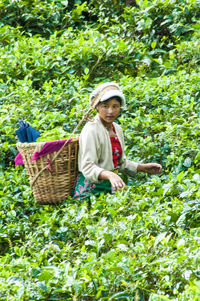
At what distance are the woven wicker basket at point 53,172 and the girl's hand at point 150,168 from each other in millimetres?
520

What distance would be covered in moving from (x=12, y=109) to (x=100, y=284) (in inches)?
117

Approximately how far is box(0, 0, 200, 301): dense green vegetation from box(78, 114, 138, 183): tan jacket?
22 cm

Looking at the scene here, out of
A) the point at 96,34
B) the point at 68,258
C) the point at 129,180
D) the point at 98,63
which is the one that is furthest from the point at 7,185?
the point at 96,34

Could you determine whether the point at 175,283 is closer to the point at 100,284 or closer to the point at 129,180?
the point at 100,284

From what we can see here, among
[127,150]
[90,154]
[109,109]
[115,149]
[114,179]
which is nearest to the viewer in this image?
[114,179]

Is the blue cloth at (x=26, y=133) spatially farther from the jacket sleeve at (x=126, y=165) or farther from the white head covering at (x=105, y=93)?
the jacket sleeve at (x=126, y=165)

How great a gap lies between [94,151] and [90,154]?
0.04m

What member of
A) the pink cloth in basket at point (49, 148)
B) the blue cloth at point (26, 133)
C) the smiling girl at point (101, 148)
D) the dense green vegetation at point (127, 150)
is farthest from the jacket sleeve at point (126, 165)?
the blue cloth at point (26, 133)

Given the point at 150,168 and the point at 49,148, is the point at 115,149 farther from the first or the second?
the point at 49,148

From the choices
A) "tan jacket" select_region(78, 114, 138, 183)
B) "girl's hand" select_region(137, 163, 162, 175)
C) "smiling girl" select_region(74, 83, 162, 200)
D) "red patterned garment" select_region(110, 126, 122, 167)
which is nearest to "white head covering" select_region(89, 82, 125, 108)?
"smiling girl" select_region(74, 83, 162, 200)

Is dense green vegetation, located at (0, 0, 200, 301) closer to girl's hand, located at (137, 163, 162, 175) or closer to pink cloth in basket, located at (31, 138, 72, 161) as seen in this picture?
girl's hand, located at (137, 163, 162, 175)

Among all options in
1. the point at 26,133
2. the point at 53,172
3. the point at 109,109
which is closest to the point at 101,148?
the point at 109,109

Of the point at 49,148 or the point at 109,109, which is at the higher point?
the point at 109,109

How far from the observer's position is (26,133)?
4.12m
